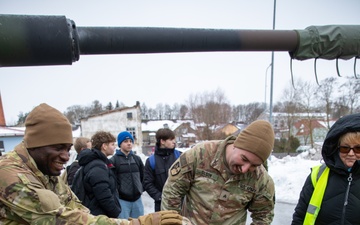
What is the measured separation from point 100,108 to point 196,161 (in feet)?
245

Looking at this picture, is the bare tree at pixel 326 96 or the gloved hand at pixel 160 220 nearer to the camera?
the gloved hand at pixel 160 220

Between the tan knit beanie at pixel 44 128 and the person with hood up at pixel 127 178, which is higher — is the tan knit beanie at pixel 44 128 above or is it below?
above

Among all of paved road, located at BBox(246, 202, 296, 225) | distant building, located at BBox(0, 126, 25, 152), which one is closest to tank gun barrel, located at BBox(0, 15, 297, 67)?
paved road, located at BBox(246, 202, 296, 225)

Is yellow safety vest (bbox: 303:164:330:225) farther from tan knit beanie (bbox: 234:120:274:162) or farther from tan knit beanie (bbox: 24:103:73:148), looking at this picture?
tan knit beanie (bbox: 24:103:73:148)

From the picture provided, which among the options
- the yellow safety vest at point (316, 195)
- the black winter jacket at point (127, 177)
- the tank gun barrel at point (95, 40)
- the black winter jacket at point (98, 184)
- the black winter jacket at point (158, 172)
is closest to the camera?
the tank gun barrel at point (95, 40)

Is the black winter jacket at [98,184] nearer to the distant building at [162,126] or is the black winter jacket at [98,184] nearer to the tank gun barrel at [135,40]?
the tank gun barrel at [135,40]

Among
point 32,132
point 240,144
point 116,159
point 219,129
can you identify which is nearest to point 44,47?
point 32,132

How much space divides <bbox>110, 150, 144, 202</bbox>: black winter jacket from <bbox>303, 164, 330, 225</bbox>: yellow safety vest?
2730 millimetres

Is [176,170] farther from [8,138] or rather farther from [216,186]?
[8,138]

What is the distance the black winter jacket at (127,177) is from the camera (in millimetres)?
4504

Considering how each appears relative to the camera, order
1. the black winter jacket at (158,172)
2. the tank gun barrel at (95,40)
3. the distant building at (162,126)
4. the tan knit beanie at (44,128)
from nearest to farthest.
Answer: the tank gun barrel at (95,40) → the tan knit beanie at (44,128) → the black winter jacket at (158,172) → the distant building at (162,126)

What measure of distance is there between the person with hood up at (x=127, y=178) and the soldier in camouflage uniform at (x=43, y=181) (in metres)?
2.57

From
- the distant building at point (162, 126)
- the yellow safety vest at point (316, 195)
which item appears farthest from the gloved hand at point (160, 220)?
the distant building at point (162, 126)

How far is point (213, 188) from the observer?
2469 millimetres
